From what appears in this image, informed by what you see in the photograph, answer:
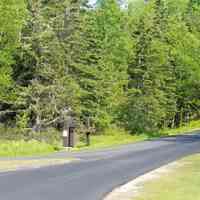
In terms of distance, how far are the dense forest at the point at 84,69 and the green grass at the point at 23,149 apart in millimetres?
7152

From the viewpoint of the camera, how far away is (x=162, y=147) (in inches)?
1540

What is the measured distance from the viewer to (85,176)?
2139 cm

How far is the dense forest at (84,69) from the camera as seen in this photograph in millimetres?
47062

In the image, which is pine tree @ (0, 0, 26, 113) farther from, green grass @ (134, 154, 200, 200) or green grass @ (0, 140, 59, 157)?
green grass @ (134, 154, 200, 200)

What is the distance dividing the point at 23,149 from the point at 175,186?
15521 mm

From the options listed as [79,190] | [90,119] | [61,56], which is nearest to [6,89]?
[61,56]

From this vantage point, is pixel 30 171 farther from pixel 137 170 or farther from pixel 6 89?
pixel 6 89

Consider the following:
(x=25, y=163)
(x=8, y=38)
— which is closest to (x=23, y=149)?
(x=25, y=163)

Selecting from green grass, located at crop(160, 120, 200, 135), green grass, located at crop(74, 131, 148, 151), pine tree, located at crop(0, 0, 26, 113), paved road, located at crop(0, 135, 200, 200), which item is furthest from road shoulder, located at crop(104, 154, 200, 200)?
green grass, located at crop(160, 120, 200, 135)

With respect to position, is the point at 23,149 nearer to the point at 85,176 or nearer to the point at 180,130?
the point at 85,176

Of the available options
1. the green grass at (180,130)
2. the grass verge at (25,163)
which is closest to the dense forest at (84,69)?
the green grass at (180,130)

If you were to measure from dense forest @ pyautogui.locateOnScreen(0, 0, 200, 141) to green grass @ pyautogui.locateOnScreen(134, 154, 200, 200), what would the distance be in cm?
2031

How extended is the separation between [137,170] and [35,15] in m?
25.9

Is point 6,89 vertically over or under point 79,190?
over
